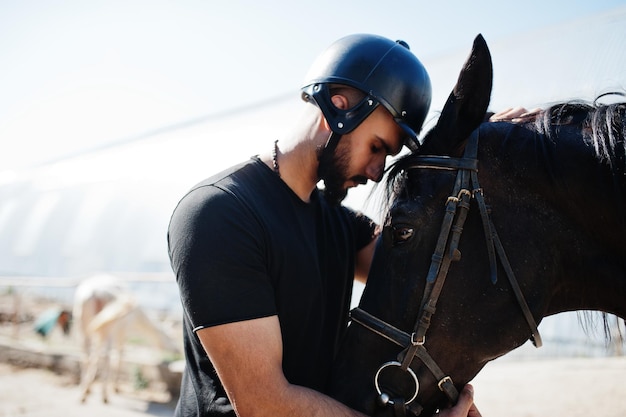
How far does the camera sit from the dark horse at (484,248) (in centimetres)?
172

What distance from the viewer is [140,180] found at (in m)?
16.8

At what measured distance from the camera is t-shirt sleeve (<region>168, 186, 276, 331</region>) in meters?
1.62

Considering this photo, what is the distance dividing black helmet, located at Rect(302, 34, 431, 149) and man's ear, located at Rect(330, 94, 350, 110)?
35mm

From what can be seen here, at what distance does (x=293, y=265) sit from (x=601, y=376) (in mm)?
5383

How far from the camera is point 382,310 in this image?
6.01ft

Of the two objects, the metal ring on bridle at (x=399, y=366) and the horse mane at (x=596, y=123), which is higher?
the horse mane at (x=596, y=123)

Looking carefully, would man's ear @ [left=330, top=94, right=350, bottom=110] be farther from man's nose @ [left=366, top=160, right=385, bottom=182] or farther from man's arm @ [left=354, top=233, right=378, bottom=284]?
man's arm @ [left=354, top=233, right=378, bottom=284]

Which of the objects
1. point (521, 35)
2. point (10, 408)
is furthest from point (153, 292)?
point (521, 35)

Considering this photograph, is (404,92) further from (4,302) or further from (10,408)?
(4,302)

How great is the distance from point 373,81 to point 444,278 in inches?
35.6

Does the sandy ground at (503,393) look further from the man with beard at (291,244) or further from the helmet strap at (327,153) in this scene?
the helmet strap at (327,153)

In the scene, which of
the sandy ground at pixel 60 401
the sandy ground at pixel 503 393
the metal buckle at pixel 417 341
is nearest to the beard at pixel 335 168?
the metal buckle at pixel 417 341

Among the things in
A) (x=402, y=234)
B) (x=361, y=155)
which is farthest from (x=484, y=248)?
(x=361, y=155)

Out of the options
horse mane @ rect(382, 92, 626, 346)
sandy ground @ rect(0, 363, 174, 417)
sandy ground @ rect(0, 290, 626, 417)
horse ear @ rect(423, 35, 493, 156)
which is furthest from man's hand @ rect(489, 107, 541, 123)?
sandy ground @ rect(0, 363, 174, 417)
